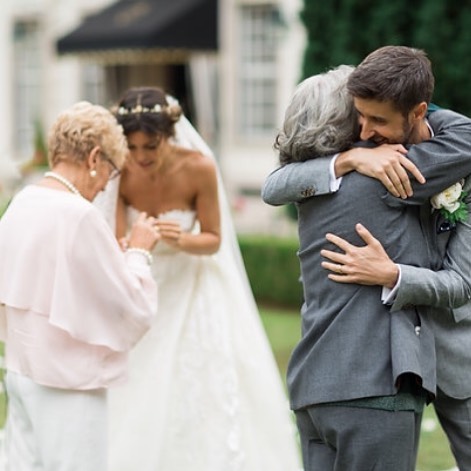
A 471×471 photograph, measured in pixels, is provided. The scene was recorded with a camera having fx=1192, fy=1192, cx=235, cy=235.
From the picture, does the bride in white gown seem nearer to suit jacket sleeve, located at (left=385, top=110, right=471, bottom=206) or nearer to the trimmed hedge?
suit jacket sleeve, located at (left=385, top=110, right=471, bottom=206)

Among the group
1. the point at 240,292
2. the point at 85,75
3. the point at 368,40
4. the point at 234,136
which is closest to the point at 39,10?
the point at 85,75

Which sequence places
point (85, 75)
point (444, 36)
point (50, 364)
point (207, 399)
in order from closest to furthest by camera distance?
point (50, 364), point (207, 399), point (444, 36), point (85, 75)

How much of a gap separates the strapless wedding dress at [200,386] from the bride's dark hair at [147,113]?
540mm

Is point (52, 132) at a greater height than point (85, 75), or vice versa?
point (52, 132)

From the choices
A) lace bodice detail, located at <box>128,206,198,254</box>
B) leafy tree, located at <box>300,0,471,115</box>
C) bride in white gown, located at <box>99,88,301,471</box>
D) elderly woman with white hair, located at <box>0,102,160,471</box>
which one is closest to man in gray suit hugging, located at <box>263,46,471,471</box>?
elderly woman with white hair, located at <box>0,102,160,471</box>

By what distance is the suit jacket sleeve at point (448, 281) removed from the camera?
3.26 metres

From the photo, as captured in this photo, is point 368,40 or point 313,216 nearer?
point 313,216

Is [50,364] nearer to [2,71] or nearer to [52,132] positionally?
[52,132]

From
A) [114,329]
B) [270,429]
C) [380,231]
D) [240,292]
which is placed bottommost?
[270,429]

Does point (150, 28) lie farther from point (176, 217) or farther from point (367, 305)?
point (367, 305)

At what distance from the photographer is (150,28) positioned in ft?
62.8

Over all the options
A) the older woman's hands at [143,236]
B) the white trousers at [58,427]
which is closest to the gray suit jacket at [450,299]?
the white trousers at [58,427]

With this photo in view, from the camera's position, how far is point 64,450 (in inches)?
159

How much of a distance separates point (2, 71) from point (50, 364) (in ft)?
69.8
